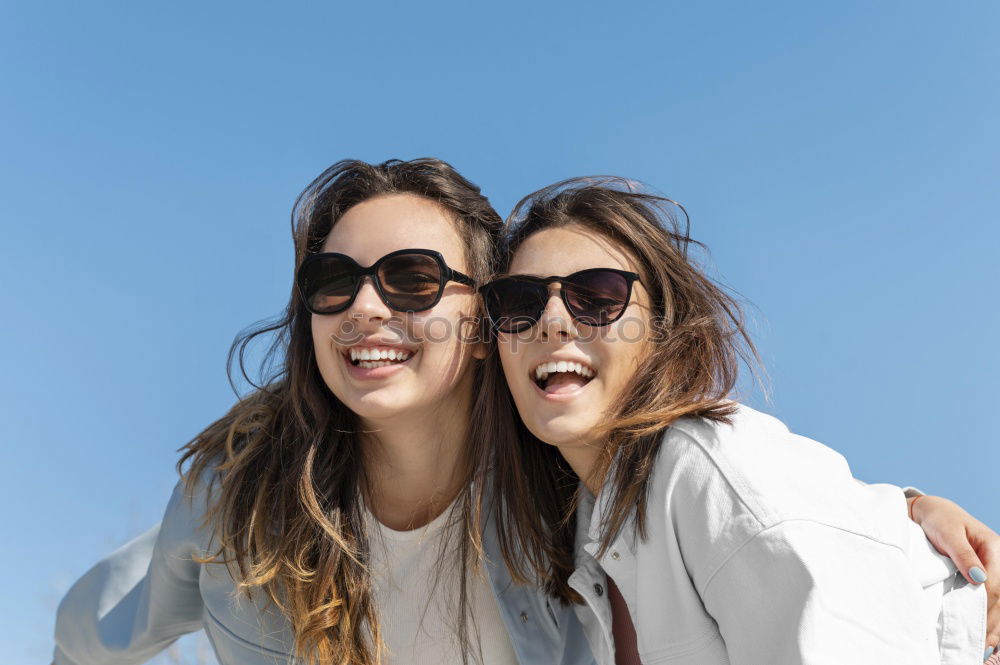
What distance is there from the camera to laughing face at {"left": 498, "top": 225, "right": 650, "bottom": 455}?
3184mm

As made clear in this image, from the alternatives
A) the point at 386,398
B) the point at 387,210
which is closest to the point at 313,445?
the point at 386,398

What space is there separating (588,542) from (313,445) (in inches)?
50.7

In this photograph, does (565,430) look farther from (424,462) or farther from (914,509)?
(914,509)

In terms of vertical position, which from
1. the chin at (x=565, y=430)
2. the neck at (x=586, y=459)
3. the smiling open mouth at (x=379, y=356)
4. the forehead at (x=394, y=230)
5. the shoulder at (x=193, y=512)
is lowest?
the shoulder at (x=193, y=512)

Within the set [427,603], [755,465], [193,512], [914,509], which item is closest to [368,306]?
[427,603]

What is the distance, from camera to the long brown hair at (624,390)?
9.93 feet

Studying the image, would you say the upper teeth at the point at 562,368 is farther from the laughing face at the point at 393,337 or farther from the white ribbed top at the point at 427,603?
the white ribbed top at the point at 427,603

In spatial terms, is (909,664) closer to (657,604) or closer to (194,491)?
(657,604)

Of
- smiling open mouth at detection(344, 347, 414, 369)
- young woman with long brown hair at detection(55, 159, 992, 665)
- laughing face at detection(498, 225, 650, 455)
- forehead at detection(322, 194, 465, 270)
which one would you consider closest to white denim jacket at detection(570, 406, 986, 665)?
laughing face at detection(498, 225, 650, 455)

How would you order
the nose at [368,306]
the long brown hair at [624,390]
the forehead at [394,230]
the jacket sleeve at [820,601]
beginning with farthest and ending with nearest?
the forehead at [394,230], the nose at [368,306], the long brown hair at [624,390], the jacket sleeve at [820,601]

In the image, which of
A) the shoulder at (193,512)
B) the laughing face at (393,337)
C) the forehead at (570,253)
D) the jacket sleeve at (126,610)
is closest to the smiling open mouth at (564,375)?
the forehead at (570,253)

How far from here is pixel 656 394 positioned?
3.13m

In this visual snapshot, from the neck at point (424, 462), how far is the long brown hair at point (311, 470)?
3.0 inches

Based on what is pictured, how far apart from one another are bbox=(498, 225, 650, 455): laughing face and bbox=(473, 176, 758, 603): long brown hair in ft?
0.19
